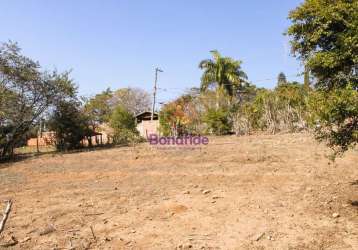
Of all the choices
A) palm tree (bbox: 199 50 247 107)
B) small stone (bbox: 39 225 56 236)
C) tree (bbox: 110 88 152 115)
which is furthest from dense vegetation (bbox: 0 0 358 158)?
tree (bbox: 110 88 152 115)

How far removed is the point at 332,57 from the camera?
482 centimetres

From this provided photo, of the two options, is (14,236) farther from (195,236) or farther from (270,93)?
(270,93)

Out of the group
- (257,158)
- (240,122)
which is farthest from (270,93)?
(257,158)

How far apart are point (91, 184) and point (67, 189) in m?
0.61

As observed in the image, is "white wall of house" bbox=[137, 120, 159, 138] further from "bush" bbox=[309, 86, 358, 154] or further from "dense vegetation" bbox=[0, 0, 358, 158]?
"bush" bbox=[309, 86, 358, 154]

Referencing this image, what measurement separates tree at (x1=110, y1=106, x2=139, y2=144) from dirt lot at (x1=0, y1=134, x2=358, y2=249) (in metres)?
10.6

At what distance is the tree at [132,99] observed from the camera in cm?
4269

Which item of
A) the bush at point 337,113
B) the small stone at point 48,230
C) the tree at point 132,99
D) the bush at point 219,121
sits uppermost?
the tree at point 132,99

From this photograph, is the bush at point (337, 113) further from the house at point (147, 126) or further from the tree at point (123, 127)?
the house at point (147, 126)

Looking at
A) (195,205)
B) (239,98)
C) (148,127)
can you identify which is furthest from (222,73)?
(195,205)

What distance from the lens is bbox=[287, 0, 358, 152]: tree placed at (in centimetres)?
448

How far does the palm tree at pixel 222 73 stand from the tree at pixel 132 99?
15.6 m

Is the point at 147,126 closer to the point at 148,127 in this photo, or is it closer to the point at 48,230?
the point at 148,127

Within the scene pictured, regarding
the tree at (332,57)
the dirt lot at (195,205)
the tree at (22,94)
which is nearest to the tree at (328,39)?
the tree at (332,57)
